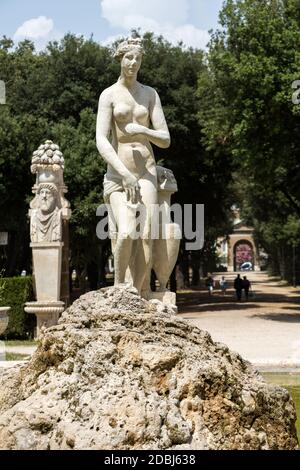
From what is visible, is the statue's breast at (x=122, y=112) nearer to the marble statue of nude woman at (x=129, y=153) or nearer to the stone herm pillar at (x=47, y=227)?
the marble statue of nude woman at (x=129, y=153)

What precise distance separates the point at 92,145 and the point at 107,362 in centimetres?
2498

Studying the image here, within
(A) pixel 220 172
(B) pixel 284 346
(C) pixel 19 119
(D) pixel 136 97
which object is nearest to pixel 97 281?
(A) pixel 220 172

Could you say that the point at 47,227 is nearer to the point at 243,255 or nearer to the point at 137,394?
the point at 137,394

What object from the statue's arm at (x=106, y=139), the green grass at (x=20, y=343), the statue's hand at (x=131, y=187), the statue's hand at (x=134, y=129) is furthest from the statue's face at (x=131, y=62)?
the green grass at (x=20, y=343)

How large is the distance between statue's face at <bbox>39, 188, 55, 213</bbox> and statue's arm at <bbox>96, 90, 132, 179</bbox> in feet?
30.1

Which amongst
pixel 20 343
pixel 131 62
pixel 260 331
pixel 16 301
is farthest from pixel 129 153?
pixel 260 331

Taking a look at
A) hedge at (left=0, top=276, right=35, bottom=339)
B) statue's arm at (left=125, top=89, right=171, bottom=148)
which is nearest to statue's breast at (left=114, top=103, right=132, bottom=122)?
statue's arm at (left=125, top=89, right=171, bottom=148)

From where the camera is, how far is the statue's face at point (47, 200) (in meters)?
18.0

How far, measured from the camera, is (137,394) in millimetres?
3705

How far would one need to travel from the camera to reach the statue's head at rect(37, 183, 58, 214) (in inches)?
710

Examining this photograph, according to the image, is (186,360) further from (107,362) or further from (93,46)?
(93,46)

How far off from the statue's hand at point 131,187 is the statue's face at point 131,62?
4.18 ft

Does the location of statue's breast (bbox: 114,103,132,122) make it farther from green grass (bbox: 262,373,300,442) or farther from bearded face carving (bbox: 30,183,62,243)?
bearded face carving (bbox: 30,183,62,243)

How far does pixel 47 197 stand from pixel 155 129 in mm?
9231
